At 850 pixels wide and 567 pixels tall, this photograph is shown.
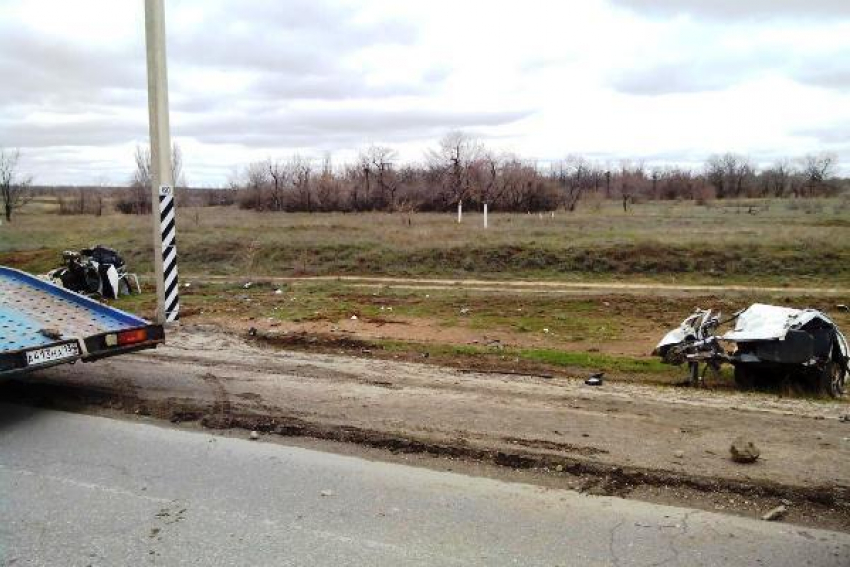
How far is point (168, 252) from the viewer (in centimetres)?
1245

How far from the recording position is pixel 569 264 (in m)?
23.0

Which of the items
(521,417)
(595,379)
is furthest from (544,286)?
(521,417)

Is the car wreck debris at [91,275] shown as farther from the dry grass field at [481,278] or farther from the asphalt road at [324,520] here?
the asphalt road at [324,520]

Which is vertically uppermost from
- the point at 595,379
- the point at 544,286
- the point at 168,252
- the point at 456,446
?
the point at 168,252

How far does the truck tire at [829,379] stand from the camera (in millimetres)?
8609

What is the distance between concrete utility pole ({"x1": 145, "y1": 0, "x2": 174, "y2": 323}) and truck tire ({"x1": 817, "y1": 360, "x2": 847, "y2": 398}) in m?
10.1

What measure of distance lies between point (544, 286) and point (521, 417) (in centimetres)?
1333

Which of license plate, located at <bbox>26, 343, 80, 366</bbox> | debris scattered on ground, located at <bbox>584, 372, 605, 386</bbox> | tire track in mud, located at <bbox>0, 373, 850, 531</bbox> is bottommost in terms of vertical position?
debris scattered on ground, located at <bbox>584, 372, 605, 386</bbox>

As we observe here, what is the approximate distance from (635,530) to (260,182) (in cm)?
8524

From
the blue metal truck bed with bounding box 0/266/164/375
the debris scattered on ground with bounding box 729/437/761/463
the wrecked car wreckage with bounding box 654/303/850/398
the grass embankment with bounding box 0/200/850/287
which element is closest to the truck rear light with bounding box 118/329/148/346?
the blue metal truck bed with bounding box 0/266/164/375

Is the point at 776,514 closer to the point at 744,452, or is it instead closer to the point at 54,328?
the point at 744,452

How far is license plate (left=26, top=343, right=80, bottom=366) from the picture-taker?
6.43 m

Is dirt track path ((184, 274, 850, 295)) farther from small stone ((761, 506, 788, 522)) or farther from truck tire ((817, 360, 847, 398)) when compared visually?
small stone ((761, 506, 788, 522))

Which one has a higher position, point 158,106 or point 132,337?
point 158,106
